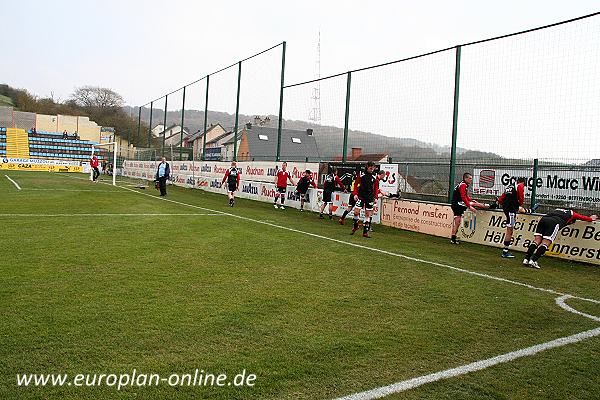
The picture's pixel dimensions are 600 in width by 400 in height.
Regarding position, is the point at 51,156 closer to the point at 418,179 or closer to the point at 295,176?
the point at 295,176

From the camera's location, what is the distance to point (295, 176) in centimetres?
2319

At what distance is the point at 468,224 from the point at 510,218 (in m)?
2.06

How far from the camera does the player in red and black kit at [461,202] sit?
519 inches

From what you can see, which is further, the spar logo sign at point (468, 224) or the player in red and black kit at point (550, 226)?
the spar logo sign at point (468, 224)

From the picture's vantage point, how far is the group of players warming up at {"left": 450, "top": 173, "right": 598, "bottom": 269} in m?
10.0

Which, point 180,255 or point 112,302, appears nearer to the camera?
point 112,302

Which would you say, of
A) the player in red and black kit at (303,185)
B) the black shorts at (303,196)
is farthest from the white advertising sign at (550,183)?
the black shorts at (303,196)

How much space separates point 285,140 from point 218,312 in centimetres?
2297

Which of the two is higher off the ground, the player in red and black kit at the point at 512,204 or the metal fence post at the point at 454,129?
the metal fence post at the point at 454,129

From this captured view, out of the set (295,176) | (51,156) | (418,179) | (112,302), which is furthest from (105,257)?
(51,156)

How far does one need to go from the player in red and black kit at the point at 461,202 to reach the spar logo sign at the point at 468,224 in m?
0.37

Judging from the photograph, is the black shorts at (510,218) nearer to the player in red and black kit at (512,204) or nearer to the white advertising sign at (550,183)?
the player in red and black kit at (512,204)

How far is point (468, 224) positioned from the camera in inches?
552

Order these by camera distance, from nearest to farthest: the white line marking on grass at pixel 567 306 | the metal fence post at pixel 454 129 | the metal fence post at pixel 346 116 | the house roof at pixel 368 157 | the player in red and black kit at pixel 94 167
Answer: the white line marking on grass at pixel 567 306, the metal fence post at pixel 454 129, the house roof at pixel 368 157, the metal fence post at pixel 346 116, the player in red and black kit at pixel 94 167
